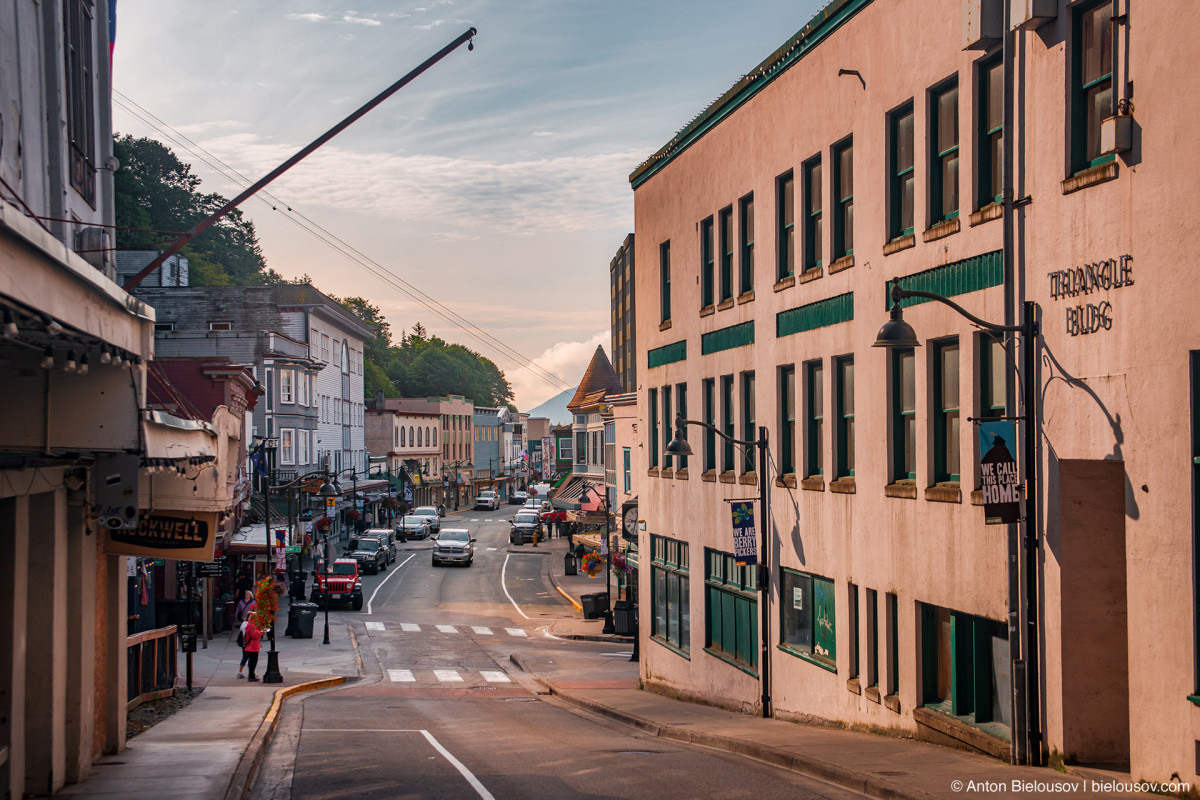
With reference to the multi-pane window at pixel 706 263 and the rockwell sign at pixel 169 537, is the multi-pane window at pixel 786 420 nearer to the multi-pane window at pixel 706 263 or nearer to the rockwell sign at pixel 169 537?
the multi-pane window at pixel 706 263

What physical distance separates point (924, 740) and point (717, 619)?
8822 mm

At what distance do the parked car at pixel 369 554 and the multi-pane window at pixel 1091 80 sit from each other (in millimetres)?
48829

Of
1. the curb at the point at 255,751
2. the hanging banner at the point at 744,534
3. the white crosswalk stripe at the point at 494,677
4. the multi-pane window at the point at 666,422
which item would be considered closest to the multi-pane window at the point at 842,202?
the hanging banner at the point at 744,534

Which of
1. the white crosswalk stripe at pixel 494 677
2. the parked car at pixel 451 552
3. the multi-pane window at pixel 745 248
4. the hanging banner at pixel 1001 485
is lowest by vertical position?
the white crosswalk stripe at pixel 494 677

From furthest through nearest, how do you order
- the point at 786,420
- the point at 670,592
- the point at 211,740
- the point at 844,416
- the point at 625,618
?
the point at 625,618 → the point at 670,592 → the point at 786,420 → the point at 844,416 → the point at 211,740

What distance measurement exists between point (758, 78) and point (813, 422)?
6.48 m

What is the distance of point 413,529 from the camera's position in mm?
76562

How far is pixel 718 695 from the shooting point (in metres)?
23.1

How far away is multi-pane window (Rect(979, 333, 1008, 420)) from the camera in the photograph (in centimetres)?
1331

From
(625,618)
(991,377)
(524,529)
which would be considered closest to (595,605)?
(625,618)

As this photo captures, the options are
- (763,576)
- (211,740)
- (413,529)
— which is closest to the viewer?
(211,740)

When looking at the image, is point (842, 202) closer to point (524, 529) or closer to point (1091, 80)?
point (1091, 80)

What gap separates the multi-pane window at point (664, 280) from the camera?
2673 cm

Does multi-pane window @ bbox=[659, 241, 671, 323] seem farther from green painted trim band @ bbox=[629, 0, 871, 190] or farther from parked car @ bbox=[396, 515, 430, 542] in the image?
parked car @ bbox=[396, 515, 430, 542]
